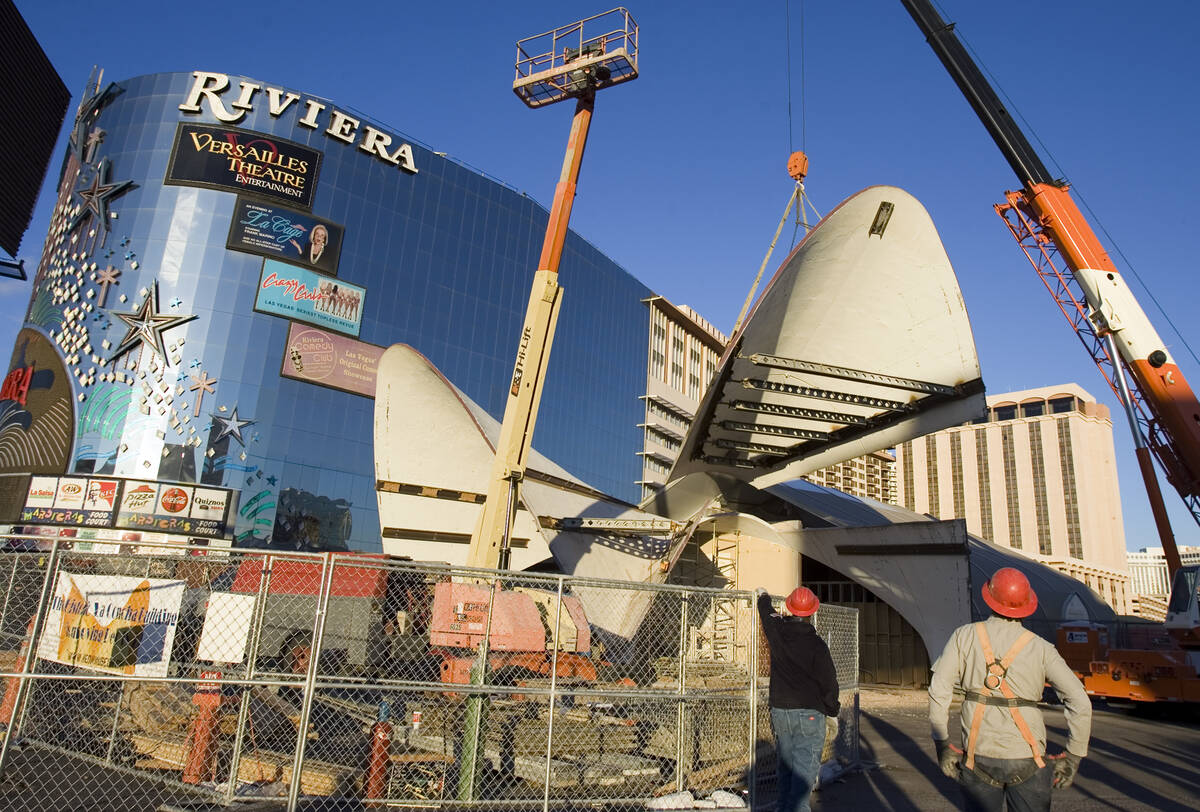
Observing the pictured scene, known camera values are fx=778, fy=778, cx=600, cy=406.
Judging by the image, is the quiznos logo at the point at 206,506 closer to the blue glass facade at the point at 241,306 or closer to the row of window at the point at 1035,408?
the blue glass facade at the point at 241,306

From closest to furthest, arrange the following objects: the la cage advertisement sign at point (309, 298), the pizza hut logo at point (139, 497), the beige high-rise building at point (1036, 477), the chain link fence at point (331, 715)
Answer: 1. the chain link fence at point (331, 715)
2. the pizza hut logo at point (139, 497)
3. the la cage advertisement sign at point (309, 298)
4. the beige high-rise building at point (1036, 477)

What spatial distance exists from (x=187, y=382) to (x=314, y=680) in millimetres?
42195

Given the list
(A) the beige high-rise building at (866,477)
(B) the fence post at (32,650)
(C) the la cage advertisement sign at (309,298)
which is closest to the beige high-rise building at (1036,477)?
(A) the beige high-rise building at (866,477)

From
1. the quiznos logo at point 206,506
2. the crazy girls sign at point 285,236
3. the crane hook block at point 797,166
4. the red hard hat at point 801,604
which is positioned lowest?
the red hard hat at point 801,604

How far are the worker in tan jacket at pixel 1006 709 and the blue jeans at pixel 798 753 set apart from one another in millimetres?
1504

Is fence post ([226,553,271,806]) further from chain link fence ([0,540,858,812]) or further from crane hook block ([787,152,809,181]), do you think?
crane hook block ([787,152,809,181])

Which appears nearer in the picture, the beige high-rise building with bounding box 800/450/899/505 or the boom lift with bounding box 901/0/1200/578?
the boom lift with bounding box 901/0/1200/578

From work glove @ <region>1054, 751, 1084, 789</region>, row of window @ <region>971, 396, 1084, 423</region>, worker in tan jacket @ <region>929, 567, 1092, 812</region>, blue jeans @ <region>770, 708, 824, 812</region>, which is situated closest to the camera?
work glove @ <region>1054, 751, 1084, 789</region>

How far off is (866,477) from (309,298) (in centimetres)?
7506

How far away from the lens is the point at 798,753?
227 inches

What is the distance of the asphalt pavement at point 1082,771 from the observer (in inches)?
318

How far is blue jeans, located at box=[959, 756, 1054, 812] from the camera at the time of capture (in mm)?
4070

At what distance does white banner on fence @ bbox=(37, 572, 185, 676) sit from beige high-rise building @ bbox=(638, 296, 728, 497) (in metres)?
60.4

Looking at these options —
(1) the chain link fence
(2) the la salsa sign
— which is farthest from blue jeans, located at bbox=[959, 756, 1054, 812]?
(2) the la salsa sign
